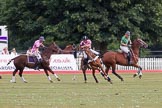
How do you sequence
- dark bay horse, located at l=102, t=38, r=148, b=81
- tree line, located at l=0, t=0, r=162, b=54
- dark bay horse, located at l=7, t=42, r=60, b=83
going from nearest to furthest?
dark bay horse, located at l=102, t=38, r=148, b=81, dark bay horse, located at l=7, t=42, r=60, b=83, tree line, located at l=0, t=0, r=162, b=54

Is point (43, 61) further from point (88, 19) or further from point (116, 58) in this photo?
point (88, 19)

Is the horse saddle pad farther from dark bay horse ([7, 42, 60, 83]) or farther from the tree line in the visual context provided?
the tree line

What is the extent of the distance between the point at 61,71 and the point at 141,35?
15.1m

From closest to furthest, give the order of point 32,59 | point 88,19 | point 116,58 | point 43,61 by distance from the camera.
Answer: point 116,58, point 43,61, point 32,59, point 88,19

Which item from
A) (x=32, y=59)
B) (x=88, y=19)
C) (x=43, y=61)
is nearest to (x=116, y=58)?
(x=43, y=61)

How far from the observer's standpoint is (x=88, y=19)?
178 feet

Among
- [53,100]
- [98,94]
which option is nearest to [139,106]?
[53,100]

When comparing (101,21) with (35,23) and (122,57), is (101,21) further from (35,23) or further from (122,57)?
(122,57)

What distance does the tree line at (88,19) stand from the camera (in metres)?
54.2

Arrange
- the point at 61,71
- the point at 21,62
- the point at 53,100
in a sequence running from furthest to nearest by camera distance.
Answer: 1. the point at 61,71
2. the point at 21,62
3. the point at 53,100

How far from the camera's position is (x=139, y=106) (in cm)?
1623

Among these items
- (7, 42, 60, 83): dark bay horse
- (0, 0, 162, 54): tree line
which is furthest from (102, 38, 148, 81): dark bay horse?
(0, 0, 162, 54): tree line

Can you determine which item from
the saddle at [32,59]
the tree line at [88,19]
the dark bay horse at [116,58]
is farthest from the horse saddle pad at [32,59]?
the tree line at [88,19]

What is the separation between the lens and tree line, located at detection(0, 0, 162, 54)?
54.2 m
